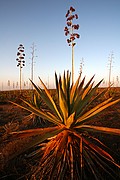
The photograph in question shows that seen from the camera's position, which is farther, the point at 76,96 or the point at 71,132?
the point at 76,96

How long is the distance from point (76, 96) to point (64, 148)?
1090 millimetres

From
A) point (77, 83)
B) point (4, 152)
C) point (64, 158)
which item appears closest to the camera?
point (64, 158)

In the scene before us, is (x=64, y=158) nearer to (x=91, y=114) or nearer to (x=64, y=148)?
(x=64, y=148)

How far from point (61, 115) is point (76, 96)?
1.63 feet

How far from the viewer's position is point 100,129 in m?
A: 3.03

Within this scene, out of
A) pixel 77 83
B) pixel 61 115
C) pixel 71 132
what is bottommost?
pixel 71 132

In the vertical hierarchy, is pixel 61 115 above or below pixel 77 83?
below

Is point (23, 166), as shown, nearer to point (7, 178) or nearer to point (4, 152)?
point (7, 178)

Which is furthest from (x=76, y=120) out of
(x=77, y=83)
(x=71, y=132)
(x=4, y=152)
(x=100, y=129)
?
(x=4, y=152)

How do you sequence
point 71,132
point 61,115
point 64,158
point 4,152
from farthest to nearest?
point 4,152 → point 61,115 → point 71,132 → point 64,158

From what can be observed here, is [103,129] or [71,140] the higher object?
[103,129]

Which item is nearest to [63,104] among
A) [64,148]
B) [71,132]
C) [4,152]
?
[71,132]

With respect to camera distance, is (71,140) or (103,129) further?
(71,140)

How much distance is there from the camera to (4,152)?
421cm
